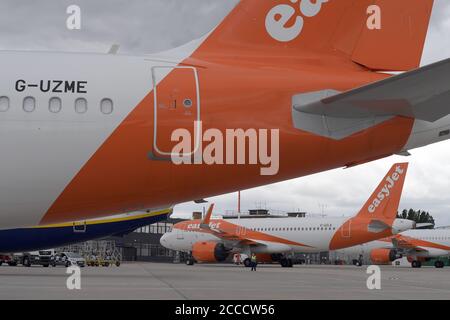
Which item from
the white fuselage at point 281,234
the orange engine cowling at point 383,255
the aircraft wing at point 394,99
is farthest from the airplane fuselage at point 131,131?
the orange engine cowling at point 383,255

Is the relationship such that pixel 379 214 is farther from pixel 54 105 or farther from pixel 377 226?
pixel 54 105

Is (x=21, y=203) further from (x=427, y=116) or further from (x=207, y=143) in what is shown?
(x=427, y=116)

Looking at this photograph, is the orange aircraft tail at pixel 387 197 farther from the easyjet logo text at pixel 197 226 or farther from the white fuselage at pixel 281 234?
the easyjet logo text at pixel 197 226

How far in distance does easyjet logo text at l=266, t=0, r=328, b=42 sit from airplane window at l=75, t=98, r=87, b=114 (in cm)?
250

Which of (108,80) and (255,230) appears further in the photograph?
(255,230)

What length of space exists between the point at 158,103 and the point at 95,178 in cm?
105

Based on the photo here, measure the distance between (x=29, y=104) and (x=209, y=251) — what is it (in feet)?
124

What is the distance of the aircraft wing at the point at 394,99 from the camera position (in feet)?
19.4

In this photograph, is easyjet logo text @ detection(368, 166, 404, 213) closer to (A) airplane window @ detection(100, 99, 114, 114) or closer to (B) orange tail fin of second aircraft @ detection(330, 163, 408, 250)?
(B) orange tail fin of second aircraft @ detection(330, 163, 408, 250)

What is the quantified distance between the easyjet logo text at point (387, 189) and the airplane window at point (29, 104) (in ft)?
119

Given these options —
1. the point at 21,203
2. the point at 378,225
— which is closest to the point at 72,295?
the point at 21,203

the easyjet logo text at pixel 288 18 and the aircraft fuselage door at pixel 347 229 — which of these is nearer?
the easyjet logo text at pixel 288 18

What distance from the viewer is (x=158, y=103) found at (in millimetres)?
6586

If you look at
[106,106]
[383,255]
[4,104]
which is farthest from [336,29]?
[383,255]
